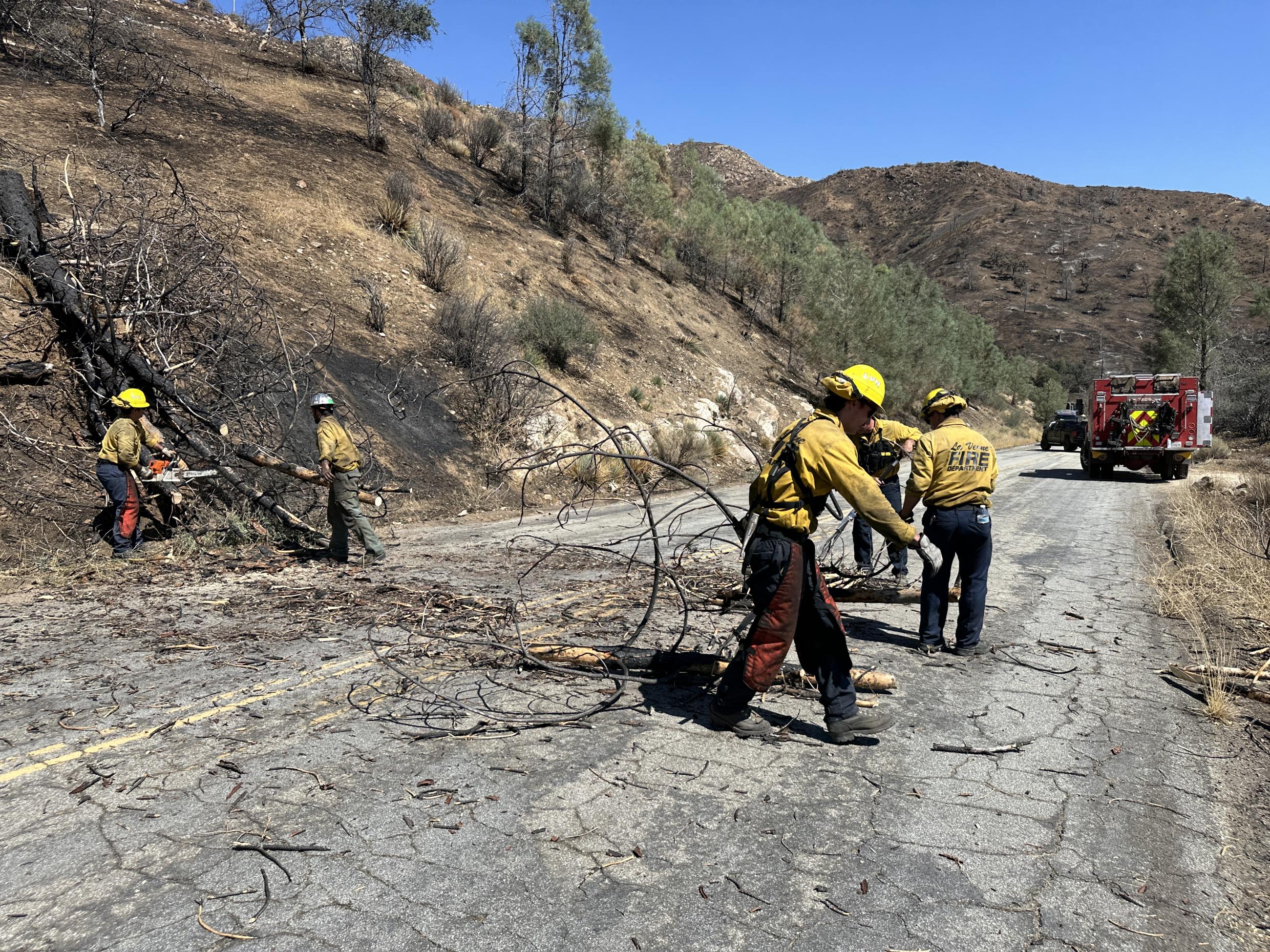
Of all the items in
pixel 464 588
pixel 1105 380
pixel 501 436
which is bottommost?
pixel 464 588

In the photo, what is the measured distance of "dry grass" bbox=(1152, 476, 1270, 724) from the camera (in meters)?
5.24

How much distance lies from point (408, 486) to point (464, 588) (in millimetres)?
5739

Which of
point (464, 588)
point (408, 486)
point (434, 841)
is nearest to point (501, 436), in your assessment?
point (408, 486)

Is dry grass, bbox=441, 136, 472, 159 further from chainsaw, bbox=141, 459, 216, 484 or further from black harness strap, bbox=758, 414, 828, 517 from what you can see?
black harness strap, bbox=758, 414, 828, 517

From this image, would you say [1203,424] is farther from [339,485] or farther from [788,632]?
[339,485]

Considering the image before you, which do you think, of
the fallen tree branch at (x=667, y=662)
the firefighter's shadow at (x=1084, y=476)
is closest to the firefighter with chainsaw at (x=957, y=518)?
the fallen tree branch at (x=667, y=662)

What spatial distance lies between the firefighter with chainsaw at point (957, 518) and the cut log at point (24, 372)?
1018 centimetres

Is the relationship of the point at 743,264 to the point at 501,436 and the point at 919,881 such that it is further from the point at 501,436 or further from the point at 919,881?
the point at 919,881

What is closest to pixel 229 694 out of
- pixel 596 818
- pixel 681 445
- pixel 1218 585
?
pixel 596 818

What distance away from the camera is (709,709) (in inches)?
167

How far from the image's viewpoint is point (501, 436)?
15.0m

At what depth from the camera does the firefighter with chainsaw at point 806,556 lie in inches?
150

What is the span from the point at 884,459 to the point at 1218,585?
3597 mm

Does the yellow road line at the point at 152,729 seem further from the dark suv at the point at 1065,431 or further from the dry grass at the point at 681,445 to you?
the dark suv at the point at 1065,431
